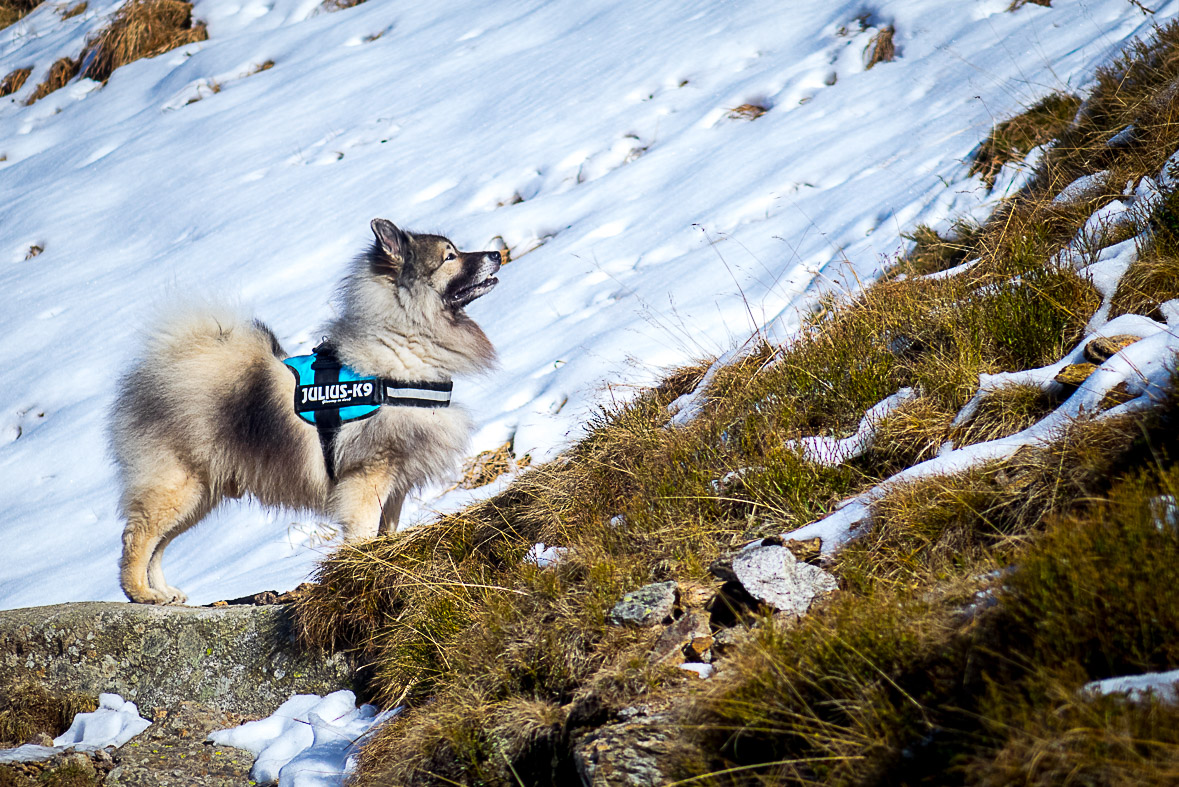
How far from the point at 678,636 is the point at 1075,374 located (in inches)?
72.4

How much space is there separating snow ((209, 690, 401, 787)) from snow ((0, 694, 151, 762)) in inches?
18.3

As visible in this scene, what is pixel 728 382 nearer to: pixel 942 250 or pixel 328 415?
pixel 942 250

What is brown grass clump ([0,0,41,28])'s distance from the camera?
1614 centimetres

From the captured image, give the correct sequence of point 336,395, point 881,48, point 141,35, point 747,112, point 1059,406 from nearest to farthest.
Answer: point 1059,406 → point 336,395 → point 881,48 → point 747,112 → point 141,35

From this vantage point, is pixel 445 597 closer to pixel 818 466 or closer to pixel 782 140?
pixel 818 466

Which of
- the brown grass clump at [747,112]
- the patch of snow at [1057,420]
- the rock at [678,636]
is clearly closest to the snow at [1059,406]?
the patch of snow at [1057,420]

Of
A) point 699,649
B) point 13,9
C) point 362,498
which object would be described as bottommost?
point 362,498

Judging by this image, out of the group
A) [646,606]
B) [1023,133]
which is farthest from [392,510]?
[1023,133]

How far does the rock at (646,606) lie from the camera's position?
2.70 metres

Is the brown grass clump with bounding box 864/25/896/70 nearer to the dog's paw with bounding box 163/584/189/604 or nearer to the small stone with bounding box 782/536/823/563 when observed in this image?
the small stone with bounding box 782/536/823/563

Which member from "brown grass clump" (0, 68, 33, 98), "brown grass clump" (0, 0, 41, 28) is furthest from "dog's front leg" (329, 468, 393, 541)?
"brown grass clump" (0, 0, 41, 28)

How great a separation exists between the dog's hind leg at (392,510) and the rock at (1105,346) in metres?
3.86

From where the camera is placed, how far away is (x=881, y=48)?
28.7ft

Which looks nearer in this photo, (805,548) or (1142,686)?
(1142,686)
